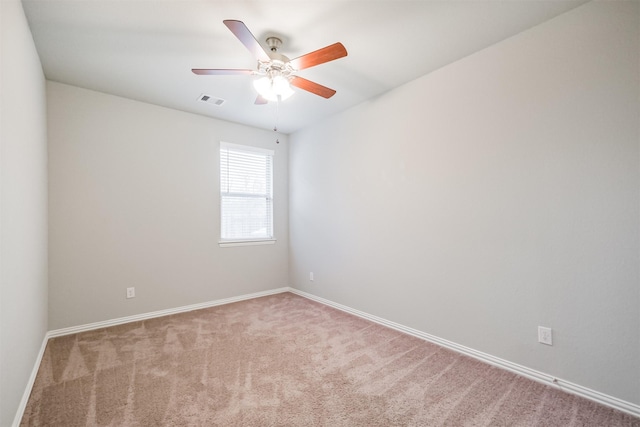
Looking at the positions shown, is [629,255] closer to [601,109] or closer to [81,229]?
[601,109]

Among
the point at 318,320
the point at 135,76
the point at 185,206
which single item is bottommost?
the point at 318,320

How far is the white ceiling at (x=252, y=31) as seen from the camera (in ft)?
6.37

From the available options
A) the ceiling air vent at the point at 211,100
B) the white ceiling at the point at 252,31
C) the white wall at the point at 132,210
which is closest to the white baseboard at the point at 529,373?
the white wall at the point at 132,210

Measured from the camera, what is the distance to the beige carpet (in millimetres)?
1739

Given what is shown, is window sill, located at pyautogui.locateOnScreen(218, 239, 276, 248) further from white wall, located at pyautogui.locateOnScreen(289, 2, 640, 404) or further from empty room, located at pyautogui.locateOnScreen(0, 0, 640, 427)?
white wall, located at pyautogui.locateOnScreen(289, 2, 640, 404)

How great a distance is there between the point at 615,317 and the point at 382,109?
8.47ft

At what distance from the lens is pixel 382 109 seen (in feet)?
10.7

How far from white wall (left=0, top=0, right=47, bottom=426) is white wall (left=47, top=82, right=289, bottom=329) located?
46 centimetres

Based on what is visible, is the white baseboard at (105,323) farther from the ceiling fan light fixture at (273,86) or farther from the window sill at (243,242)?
Result: the ceiling fan light fixture at (273,86)

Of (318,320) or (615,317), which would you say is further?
(318,320)

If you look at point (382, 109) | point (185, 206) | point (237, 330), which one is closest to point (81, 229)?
point (185, 206)

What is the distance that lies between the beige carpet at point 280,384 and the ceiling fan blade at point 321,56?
2227 millimetres

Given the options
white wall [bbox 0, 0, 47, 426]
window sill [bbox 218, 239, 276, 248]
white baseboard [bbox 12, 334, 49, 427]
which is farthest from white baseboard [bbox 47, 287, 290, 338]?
window sill [bbox 218, 239, 276, 248]

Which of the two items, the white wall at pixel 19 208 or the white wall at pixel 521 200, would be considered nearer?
the white wall at pixel 19 208
